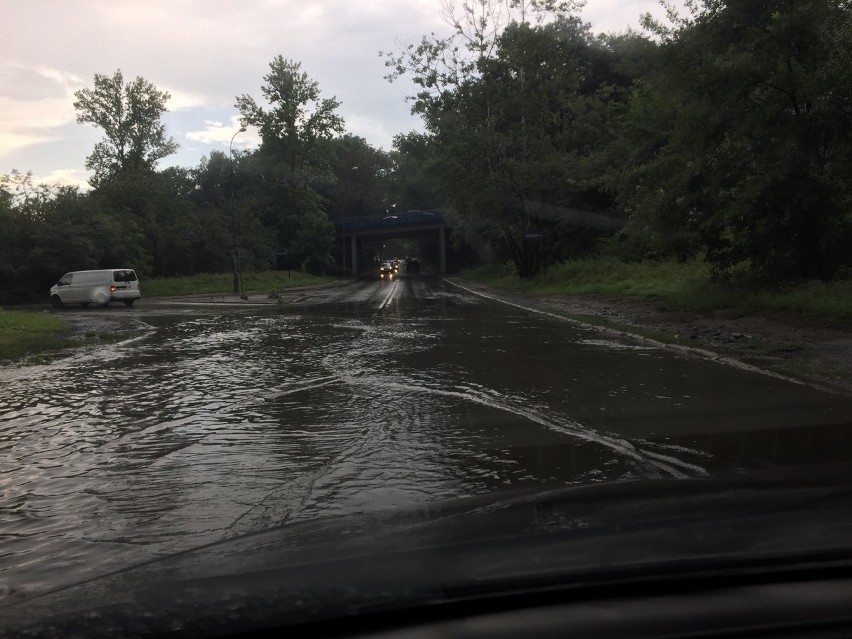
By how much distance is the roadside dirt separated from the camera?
966 centimetres

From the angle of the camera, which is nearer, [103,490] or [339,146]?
[103,490]

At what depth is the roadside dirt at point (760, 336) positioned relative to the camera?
31.7 ft

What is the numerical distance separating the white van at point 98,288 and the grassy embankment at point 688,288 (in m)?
19.6

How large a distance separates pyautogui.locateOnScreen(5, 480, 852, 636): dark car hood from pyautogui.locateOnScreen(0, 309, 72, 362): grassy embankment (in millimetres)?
12036

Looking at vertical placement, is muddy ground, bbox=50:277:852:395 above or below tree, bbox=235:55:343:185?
below

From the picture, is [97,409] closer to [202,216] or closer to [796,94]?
[796,94]

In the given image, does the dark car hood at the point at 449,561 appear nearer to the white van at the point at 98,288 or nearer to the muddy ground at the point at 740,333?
the muddy ground at the point at 740,333

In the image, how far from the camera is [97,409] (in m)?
7.99

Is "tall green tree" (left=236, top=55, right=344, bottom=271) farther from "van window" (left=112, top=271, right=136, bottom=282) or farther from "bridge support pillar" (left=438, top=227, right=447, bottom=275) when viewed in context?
"van window" (left=112, top=271, right=136, bottom=282)

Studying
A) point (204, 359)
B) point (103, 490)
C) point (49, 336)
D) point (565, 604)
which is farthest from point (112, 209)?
point (565, 604)

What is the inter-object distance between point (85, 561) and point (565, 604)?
2994 mm

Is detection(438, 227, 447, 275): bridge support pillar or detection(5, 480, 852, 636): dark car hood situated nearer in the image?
detection(5, 480, 852, 636): dark car hood

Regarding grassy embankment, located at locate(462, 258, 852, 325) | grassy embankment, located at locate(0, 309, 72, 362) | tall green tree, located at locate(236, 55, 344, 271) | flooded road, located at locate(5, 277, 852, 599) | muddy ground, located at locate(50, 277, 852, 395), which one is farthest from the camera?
tall green tree, located at locate(236, 55, 344, 271)

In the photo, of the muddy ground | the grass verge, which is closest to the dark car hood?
the muddy ground
